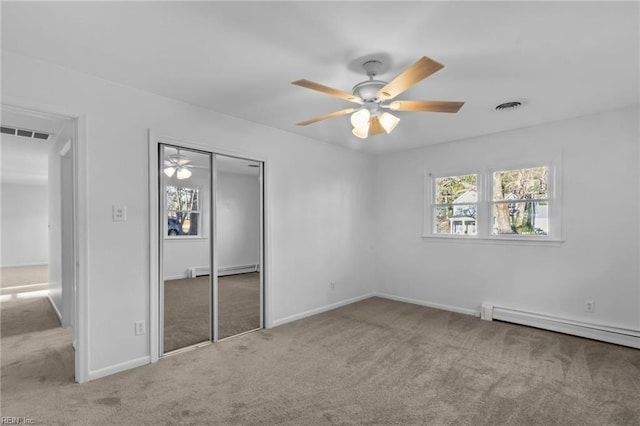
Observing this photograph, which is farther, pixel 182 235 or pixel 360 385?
pixel 182 235

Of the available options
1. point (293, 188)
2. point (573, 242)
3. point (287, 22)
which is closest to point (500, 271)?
point (573, 242)

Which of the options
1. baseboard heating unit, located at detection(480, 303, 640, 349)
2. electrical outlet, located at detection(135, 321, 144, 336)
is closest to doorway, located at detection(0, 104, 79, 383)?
electrical outlet, located at detection(135, 321, 144, 336)

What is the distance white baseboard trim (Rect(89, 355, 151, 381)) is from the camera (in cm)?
267

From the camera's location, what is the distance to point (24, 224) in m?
9.71

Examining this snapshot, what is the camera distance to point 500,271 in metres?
4.35

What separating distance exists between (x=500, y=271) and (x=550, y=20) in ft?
10.6

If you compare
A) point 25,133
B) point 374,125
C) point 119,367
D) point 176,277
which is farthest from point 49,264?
point 374,125

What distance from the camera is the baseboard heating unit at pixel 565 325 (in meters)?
3.41

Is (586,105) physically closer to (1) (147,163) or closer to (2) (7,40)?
(1) (147,163)

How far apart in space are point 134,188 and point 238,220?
3.80ft

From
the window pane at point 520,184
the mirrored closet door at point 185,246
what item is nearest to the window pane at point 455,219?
the window pane at point 520,184

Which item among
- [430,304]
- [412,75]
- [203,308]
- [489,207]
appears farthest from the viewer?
[430,304]

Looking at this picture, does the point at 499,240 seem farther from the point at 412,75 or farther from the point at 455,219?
the point at 412,75

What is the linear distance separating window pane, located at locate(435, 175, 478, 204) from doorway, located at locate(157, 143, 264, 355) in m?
2.76
